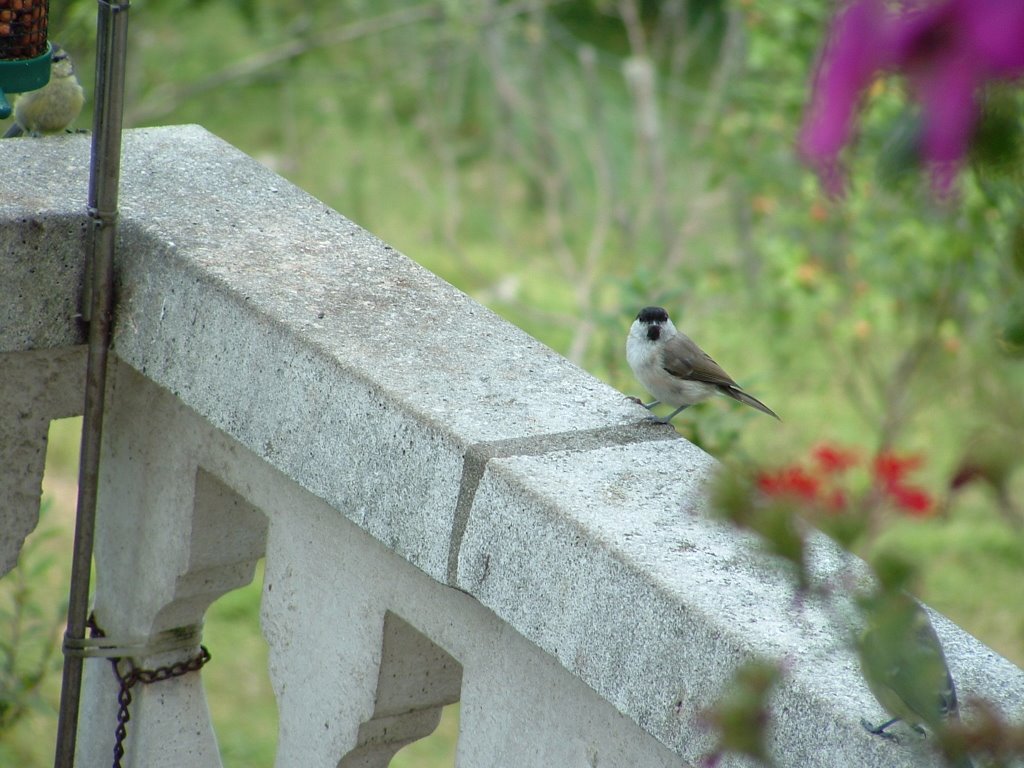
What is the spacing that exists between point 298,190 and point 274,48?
642 cm

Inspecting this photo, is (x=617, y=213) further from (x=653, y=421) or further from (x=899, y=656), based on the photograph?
(x=899, y=656)

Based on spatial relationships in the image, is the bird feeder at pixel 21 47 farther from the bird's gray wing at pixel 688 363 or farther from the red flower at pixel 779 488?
the bird's gray wing at pixel 688 363

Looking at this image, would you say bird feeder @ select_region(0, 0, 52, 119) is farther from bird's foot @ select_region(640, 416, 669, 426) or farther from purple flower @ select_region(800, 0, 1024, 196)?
purple flower @ select_region(800, 0, 1024, 196)

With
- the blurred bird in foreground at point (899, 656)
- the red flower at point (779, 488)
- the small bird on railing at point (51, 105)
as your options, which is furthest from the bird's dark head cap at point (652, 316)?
the blurred bird in foreground at point (899, 656)

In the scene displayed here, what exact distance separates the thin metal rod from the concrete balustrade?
0.03 meters

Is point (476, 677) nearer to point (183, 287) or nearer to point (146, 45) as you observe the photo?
point (183, 287)

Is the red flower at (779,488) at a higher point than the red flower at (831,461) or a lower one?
higher

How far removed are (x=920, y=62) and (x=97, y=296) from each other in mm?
1665

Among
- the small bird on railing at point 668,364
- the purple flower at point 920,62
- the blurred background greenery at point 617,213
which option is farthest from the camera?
the blurred background greenery at point 617,213

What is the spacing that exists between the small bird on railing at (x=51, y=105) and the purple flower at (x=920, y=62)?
3.54m

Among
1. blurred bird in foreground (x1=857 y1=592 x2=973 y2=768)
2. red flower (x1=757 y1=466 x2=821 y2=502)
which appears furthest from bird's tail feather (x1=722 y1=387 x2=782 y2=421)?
blurred bird in foreground (x1=857 y1=592 x2=973 y2=768)

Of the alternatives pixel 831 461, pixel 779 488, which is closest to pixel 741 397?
pixel 831 461

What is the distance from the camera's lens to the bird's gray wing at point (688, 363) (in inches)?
136

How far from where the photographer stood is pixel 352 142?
996 cm
